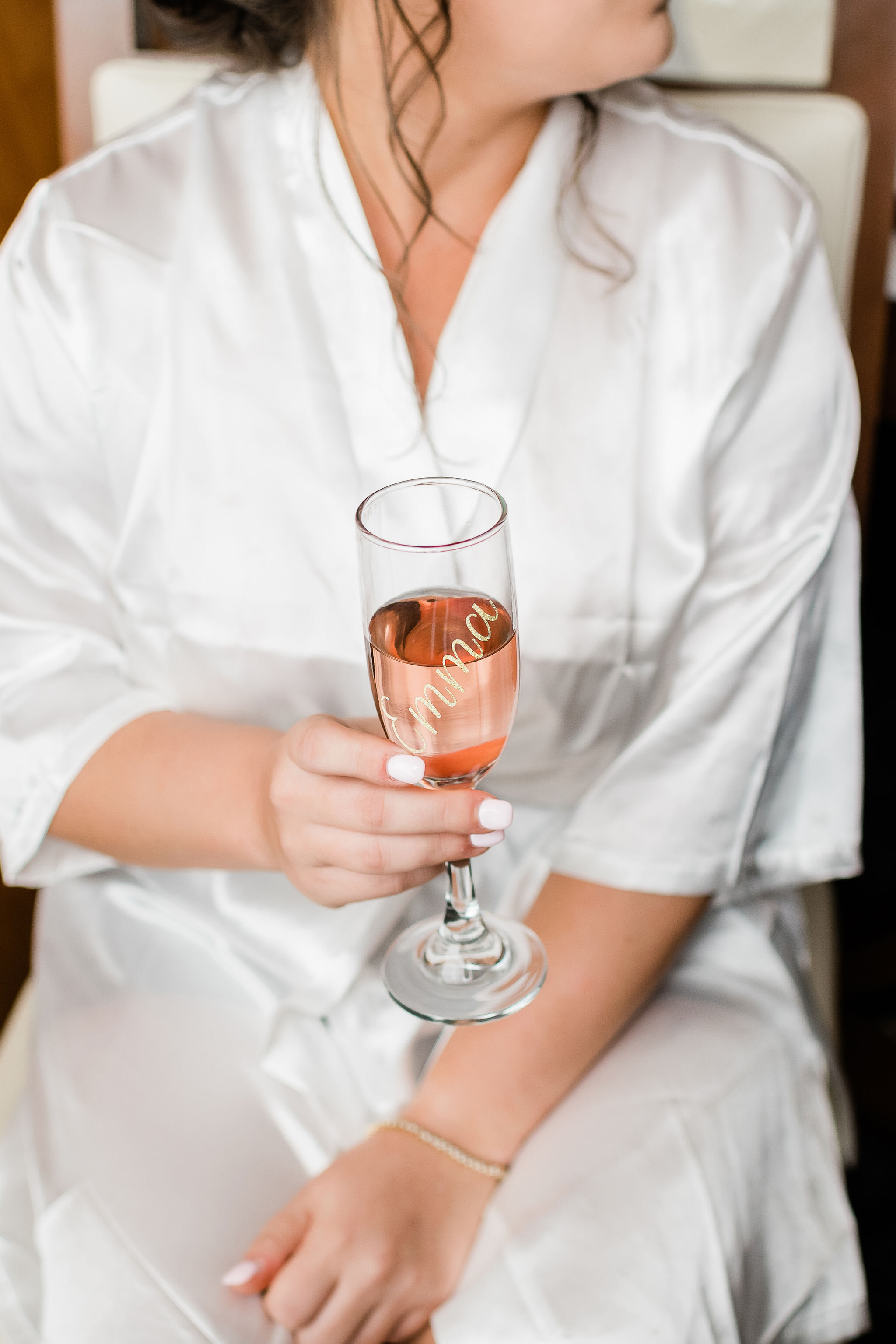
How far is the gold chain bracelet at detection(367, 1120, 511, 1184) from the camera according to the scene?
927mm

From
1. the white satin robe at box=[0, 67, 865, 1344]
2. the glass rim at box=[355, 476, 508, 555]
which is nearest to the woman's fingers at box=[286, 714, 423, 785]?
the glass rim at box=[355, 476, 508, 555]

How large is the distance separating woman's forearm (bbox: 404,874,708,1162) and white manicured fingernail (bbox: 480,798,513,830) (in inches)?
12.3

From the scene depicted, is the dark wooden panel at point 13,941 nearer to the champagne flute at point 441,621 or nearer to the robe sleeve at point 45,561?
the robe sleeve at point 45,561

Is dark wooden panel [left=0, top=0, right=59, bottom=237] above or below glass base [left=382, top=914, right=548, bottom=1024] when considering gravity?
above

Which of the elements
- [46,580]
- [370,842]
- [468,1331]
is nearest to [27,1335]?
[468,1331]

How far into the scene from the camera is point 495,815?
70 cm

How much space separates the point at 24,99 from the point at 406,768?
45.4 inches

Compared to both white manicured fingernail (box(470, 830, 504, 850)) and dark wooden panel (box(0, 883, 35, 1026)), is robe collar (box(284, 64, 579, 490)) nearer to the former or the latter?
white manicured fingernail (box(470, 830, 504, 850))

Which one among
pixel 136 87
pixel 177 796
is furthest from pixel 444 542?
pixel 136 87

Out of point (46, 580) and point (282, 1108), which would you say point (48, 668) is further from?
point (282, 1108)

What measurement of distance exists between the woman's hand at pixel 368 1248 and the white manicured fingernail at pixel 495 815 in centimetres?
35

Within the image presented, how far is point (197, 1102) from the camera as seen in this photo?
0.96 metres

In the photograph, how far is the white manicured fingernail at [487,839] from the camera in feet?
2.34

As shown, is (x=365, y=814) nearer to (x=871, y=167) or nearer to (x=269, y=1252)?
(x=269, y=1252)
